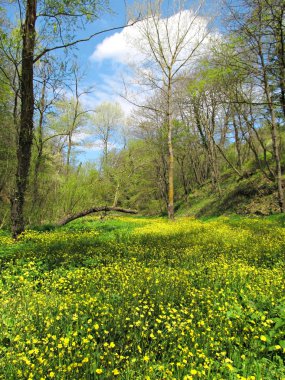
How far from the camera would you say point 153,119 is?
26.6 metres

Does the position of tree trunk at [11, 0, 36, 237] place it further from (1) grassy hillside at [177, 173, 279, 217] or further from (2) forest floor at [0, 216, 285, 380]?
(1) grassy hillside at [177, 173, 279, 217]

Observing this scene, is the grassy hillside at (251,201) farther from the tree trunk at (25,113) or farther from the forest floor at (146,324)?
the tree trunk at (25,113)

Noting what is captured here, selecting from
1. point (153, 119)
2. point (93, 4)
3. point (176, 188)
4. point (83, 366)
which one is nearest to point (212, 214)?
point (153, 119)

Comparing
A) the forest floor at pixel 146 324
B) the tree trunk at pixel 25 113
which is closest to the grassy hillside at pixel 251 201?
the forest floor at pixel 146 324

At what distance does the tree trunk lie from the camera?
789 centimetres

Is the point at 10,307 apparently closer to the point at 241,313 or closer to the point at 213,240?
the point at 241,313

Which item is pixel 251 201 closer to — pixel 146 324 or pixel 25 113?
pixel 25 113

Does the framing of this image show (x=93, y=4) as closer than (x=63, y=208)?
Yes

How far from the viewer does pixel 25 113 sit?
8203 millimetres

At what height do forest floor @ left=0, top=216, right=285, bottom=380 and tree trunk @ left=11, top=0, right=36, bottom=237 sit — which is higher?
tree trunk @ left=11, top=0, right=36, bottom=237

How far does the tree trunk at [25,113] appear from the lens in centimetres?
789

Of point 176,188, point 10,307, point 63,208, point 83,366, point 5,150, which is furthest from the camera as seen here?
point 176,188

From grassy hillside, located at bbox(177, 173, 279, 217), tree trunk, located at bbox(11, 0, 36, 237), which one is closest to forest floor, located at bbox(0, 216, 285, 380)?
tree trunk, located at bbox(11, 0, 36, 237)

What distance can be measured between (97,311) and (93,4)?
8220 millimetres
